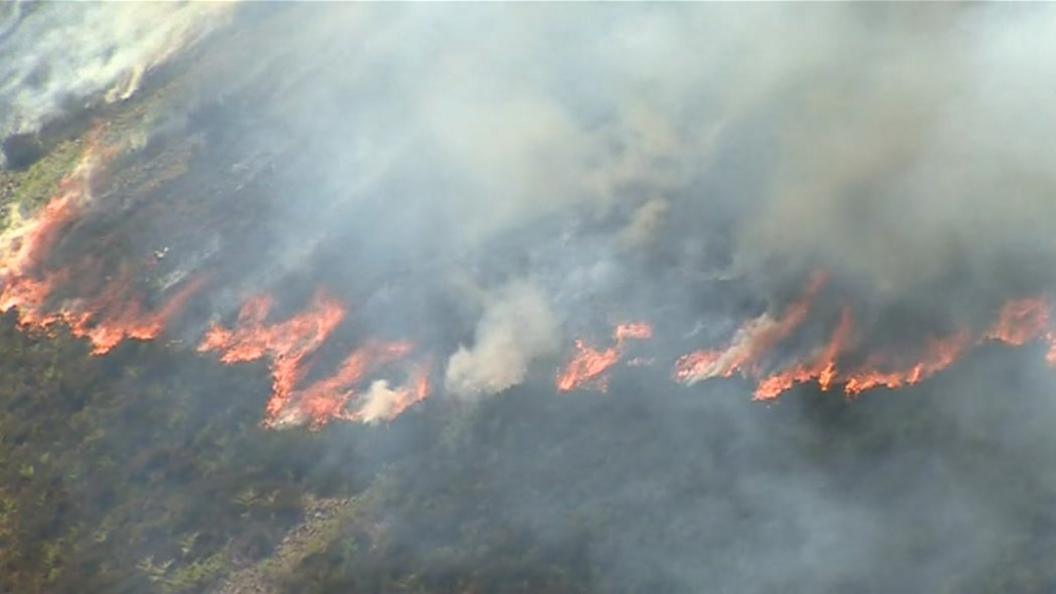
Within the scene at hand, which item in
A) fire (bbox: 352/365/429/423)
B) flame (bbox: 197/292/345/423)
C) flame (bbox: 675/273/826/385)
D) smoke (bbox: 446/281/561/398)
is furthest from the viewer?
flame (bbox: 197/292/345/423)

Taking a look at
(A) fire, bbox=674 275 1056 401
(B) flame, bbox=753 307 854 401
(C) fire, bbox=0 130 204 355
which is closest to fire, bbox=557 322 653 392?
(A) fire, bbox=674 275 1056 401

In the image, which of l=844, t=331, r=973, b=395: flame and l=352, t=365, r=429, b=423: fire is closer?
l=844, t=331, r=973, b=395: flame

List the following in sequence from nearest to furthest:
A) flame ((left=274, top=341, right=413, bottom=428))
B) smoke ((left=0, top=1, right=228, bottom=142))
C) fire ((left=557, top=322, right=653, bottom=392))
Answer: fire ((left=557, top=322, right=653, bottom=392)) → flame ((left=274, top=341, right=413, bottom=428)) → smoke ((left=0, top=1, right=228, bottom=142))

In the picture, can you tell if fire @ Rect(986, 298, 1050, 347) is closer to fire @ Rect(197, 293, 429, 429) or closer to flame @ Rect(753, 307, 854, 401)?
flame @ Rect(753, 307, 854, 401)

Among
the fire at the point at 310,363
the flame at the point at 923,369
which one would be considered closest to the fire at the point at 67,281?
the fire at the point at 310,363

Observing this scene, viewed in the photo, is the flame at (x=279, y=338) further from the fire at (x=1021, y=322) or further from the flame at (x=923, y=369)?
the fire at (x=1021, y=322)

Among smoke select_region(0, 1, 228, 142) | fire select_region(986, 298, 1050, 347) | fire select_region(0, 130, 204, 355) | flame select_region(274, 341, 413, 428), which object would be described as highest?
smoke select_region(0, 1, 228, 142)
